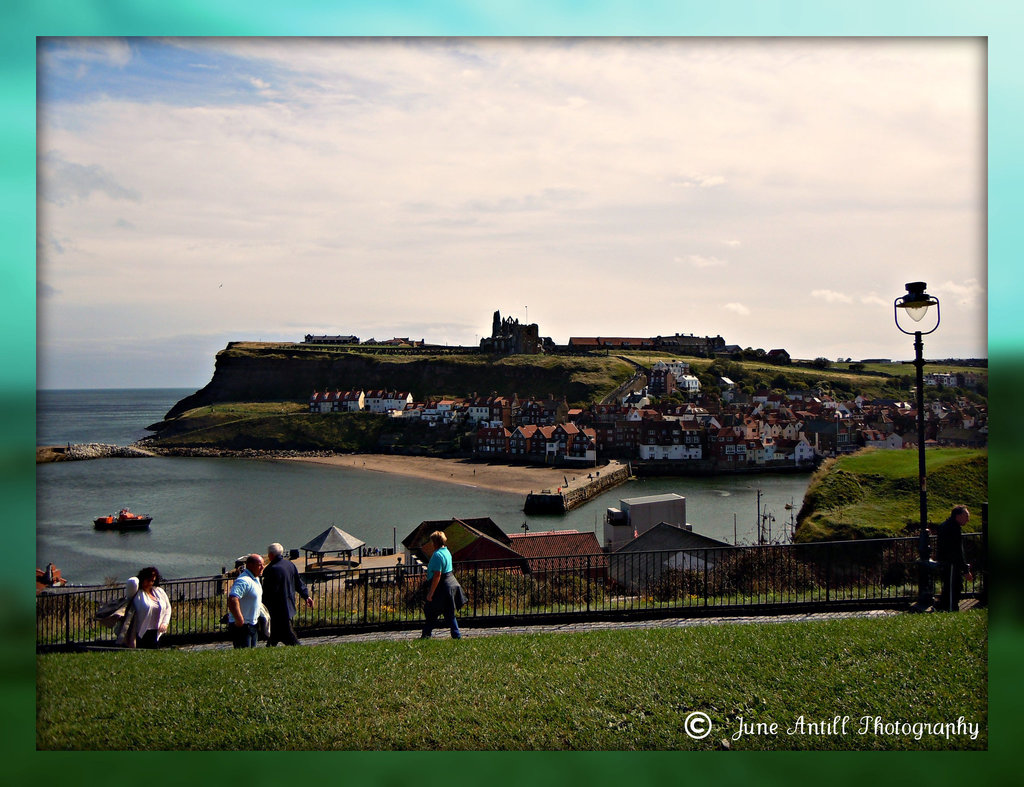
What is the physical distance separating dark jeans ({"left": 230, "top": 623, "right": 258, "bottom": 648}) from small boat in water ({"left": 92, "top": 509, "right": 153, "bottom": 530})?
93.4 ft

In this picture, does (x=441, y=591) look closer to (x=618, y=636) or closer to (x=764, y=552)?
(x=618, y=636)

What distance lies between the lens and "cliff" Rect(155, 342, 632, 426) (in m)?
70.3

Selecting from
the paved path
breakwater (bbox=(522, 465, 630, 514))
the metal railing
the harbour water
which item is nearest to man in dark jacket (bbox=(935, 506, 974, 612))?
the metal railing

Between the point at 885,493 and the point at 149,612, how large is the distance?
17.4m

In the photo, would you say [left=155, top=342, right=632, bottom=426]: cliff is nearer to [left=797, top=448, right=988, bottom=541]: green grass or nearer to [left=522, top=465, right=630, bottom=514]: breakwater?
[left=522, top=465, right=630, bottom=514]: breakwater

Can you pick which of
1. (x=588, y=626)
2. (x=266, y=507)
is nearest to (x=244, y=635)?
(x=588, y=626)

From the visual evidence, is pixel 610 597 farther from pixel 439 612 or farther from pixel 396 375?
pixel 396 375

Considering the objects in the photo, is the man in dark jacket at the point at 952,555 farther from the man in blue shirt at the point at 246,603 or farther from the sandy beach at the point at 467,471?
the sandy beach at the point at 467,471

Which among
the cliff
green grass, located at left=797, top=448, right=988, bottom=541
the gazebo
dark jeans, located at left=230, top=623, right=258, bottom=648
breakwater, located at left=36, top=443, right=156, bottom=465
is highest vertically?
the cliff

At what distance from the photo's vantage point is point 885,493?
56.9 feet

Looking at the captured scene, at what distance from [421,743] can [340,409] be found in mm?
64875

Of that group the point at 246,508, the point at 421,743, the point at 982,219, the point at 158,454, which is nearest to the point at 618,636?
the point at 421,743

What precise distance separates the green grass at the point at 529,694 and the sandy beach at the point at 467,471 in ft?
113

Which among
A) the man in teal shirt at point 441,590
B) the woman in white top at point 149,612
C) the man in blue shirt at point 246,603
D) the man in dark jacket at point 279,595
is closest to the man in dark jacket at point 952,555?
the man in teal shirt at point 441,590
